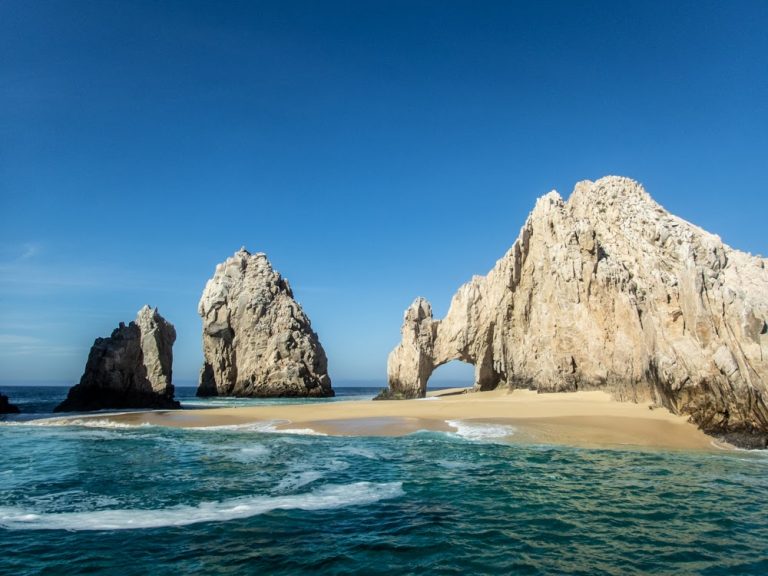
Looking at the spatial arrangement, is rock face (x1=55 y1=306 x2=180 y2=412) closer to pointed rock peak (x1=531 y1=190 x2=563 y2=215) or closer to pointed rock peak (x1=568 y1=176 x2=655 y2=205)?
pointed rock peak (x1=531 y1=190 x2=563 y2=215)

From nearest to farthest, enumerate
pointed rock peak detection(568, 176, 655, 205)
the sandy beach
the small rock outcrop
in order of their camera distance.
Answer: the sandy beach < pointed rock peak detection(568, 176, 655, 205) < the small rock outcrop

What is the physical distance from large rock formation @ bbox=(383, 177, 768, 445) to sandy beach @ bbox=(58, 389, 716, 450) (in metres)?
1.41

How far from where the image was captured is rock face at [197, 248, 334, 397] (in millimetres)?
68500

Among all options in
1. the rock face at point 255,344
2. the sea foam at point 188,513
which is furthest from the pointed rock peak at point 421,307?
the sea foam at point 188,513

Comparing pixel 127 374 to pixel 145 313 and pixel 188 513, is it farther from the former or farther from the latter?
pixel 188 513

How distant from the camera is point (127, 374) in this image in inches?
1620

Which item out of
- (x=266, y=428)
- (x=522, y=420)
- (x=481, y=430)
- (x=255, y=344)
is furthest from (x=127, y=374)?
(x=522, y=420)

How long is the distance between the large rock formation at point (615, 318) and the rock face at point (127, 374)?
2075 cm

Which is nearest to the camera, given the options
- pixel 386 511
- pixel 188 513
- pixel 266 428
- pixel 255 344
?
pixel 188 513

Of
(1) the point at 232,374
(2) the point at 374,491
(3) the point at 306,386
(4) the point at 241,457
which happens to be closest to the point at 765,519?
(2) the point at 374,491

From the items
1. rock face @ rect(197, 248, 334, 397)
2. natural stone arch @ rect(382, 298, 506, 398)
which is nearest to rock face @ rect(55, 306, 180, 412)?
natural stone arch @ rect(382, 298, 506, 398)

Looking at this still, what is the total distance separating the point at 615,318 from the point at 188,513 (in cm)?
2717

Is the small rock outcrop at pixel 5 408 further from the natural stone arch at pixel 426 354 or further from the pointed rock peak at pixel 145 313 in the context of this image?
the natural stone arch at pixel 426 354

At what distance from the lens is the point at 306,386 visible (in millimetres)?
68312
